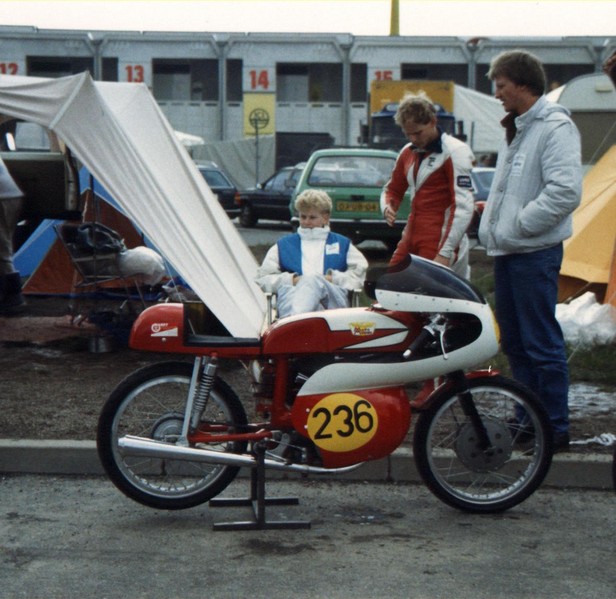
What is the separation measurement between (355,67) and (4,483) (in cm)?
4844

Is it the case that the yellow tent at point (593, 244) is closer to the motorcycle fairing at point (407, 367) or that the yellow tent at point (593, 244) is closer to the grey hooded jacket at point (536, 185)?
the grey hooded jacket at point (536, 185)

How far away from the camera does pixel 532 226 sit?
5.95 metres

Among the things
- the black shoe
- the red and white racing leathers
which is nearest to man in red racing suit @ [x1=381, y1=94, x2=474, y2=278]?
the red and white racing leathers

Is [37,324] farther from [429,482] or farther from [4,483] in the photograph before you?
[429,482]

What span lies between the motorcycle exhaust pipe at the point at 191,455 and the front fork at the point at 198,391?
8 cm

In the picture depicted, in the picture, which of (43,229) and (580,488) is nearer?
(580,488)

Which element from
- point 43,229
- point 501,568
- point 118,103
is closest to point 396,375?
point 501,568

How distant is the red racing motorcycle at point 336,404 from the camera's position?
16.9 feet

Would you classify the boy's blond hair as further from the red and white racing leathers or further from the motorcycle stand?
the motorcycle stand

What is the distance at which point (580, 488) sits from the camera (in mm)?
5953

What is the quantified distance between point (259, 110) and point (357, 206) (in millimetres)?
33865

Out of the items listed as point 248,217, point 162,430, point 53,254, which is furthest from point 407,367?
point 248,217

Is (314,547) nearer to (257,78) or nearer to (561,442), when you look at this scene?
(561,442)

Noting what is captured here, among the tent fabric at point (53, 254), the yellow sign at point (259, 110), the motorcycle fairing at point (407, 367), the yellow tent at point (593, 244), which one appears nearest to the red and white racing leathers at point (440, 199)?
the motorcycle fairing at point (407, 367)
